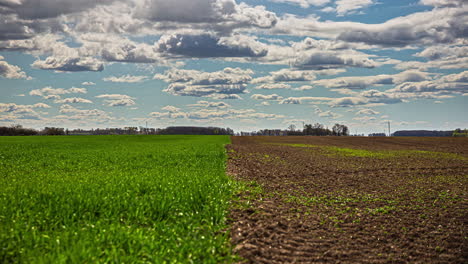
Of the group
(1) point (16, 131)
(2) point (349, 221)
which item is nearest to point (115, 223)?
(2) point (349, 221)

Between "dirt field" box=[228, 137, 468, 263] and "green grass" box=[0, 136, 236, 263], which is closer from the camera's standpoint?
"green grass" box=[0, 136, 236, 263]

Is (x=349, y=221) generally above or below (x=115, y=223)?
below

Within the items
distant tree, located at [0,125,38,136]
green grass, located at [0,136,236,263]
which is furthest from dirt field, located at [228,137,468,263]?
distant tree, located at [0,125,38,136]

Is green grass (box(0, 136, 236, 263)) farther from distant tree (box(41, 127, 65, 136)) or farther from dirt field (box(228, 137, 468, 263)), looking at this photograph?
distant tree (box(41, 127, 65, 136))

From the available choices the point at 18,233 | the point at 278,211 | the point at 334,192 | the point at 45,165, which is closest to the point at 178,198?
the point at 278,211

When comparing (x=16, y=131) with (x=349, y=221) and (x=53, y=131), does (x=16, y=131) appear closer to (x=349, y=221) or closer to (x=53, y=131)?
(x=53, y=131)

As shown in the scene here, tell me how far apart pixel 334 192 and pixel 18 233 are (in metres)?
11.8

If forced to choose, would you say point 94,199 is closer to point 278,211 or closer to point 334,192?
point 278,211

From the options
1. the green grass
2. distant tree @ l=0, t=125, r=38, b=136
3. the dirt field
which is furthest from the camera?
distant tree @ l=0, t=125, r=38, b=136

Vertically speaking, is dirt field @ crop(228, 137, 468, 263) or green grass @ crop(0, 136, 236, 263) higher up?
green grass @ crop(0, 136, 236, 263)

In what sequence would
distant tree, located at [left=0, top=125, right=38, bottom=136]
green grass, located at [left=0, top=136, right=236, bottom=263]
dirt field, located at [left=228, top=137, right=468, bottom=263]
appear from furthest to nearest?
distant tree, located at [left=0, top=125, right=38, bottom=136] < dirt field, located at [left=228, top=137, right=468, bottom=263] < green grass, located at [left=0, top=136, right=236, bottom=263]

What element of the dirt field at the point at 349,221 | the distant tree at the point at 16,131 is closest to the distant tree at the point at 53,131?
the distant tree at the point at 16,131

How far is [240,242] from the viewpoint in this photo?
8.70 m

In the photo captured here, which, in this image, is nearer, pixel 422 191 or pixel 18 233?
pixel 18 233
